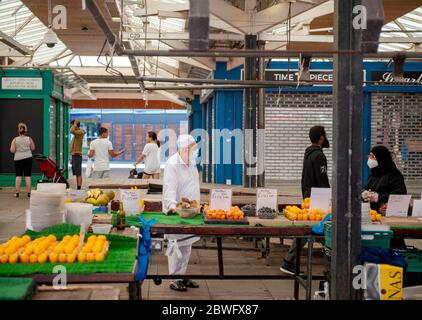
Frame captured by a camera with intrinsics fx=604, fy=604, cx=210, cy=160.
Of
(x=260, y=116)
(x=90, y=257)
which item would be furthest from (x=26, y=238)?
(x=260, y=116)

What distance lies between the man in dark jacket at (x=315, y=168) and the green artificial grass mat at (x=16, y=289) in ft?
15.0

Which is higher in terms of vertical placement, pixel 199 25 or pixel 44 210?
pixel 199 25

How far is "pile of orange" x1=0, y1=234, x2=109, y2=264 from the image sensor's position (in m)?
3.92

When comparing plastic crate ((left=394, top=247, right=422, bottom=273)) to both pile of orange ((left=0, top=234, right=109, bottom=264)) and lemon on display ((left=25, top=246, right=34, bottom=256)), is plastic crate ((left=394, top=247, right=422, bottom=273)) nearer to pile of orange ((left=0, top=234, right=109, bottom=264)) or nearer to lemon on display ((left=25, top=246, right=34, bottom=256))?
pile of orange ((left=0, top=234, right=109, bottom=264))

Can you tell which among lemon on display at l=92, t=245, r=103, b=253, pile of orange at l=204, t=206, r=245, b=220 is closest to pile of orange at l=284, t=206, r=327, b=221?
pile of orange at l=204, t=206, r=245, b=220

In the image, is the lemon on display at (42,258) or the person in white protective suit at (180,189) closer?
the lemon on display at (42,258)

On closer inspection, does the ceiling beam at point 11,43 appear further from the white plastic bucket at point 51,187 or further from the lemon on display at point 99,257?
the lemon on display at point 99,257

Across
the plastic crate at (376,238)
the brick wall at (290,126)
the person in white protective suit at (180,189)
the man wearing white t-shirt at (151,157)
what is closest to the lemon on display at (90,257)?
the plastic crate at (376,238)

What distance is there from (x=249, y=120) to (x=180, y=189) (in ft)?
Result: 16.9

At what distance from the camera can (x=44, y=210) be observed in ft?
16.3

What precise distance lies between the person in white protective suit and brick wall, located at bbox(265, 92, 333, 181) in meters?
11.6

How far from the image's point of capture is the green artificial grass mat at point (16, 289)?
2.92 meters

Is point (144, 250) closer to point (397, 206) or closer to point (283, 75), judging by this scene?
point (397, 206)

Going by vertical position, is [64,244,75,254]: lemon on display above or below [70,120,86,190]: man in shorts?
below
